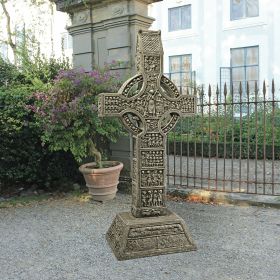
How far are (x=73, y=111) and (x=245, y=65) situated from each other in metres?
13.5

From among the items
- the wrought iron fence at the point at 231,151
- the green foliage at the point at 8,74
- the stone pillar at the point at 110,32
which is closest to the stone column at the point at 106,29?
the stone pillar at the point at 110,32

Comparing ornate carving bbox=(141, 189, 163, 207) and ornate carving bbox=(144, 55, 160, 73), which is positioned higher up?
ornate carving bbox=(144, 55, 160, 73)

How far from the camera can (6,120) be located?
20.2 feet

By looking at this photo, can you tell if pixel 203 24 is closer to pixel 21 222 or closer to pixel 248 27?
pixel 248 27

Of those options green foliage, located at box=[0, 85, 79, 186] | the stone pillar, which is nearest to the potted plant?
green foliage, located at box=[0, 85, 79, 186]

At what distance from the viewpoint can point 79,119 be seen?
19.2 ft

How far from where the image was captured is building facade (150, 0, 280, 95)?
16344mm

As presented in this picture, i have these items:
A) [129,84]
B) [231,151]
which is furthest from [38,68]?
[231,151]

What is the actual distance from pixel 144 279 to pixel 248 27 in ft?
51.8

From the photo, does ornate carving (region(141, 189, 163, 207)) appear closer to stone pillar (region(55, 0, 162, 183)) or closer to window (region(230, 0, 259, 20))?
stone pillar (region(55, 0, 162, 183))

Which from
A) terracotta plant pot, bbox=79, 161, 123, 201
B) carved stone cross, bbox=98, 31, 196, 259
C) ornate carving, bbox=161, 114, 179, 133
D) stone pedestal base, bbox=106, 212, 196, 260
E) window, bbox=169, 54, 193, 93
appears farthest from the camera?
window, bbox=169, 54, 193, 93

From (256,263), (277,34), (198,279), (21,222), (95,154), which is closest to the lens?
(198,279)

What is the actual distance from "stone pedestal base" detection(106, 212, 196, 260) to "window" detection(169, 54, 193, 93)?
14.7 metres

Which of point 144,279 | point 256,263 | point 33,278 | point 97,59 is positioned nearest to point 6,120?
point 97,59
